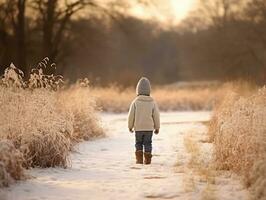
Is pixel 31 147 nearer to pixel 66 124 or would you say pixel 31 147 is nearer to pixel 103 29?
pixel 66 124

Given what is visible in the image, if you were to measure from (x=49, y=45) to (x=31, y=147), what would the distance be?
77.1 ft

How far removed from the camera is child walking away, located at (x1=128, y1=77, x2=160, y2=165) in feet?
37.2

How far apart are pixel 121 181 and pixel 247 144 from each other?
1.90 meters

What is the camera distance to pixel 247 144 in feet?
28.9

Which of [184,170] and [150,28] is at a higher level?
[150,28]

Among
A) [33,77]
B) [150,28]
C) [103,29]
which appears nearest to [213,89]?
[103,29]

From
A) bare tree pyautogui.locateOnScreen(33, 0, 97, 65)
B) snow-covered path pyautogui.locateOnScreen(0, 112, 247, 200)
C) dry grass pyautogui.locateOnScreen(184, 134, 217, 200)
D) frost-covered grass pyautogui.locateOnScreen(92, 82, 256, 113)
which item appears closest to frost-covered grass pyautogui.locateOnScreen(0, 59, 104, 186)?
snow-covered path pyautogui.locateOnScreen(0, 112, 247, 200)

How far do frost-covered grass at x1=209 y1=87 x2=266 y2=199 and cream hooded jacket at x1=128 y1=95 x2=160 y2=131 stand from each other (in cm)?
138

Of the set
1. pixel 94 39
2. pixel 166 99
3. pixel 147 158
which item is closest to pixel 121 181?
pixel 147 158

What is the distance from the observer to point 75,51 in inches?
1532

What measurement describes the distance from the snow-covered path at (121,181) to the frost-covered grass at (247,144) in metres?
0.30

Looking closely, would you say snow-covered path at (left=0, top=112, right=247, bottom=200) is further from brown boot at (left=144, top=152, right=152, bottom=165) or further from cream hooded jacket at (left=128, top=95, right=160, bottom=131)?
cream hooded jacket at (left=128, top=95, right=160, bottom=131)

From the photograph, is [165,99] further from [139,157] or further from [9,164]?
[9,164]

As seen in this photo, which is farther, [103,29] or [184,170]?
[103,29]
